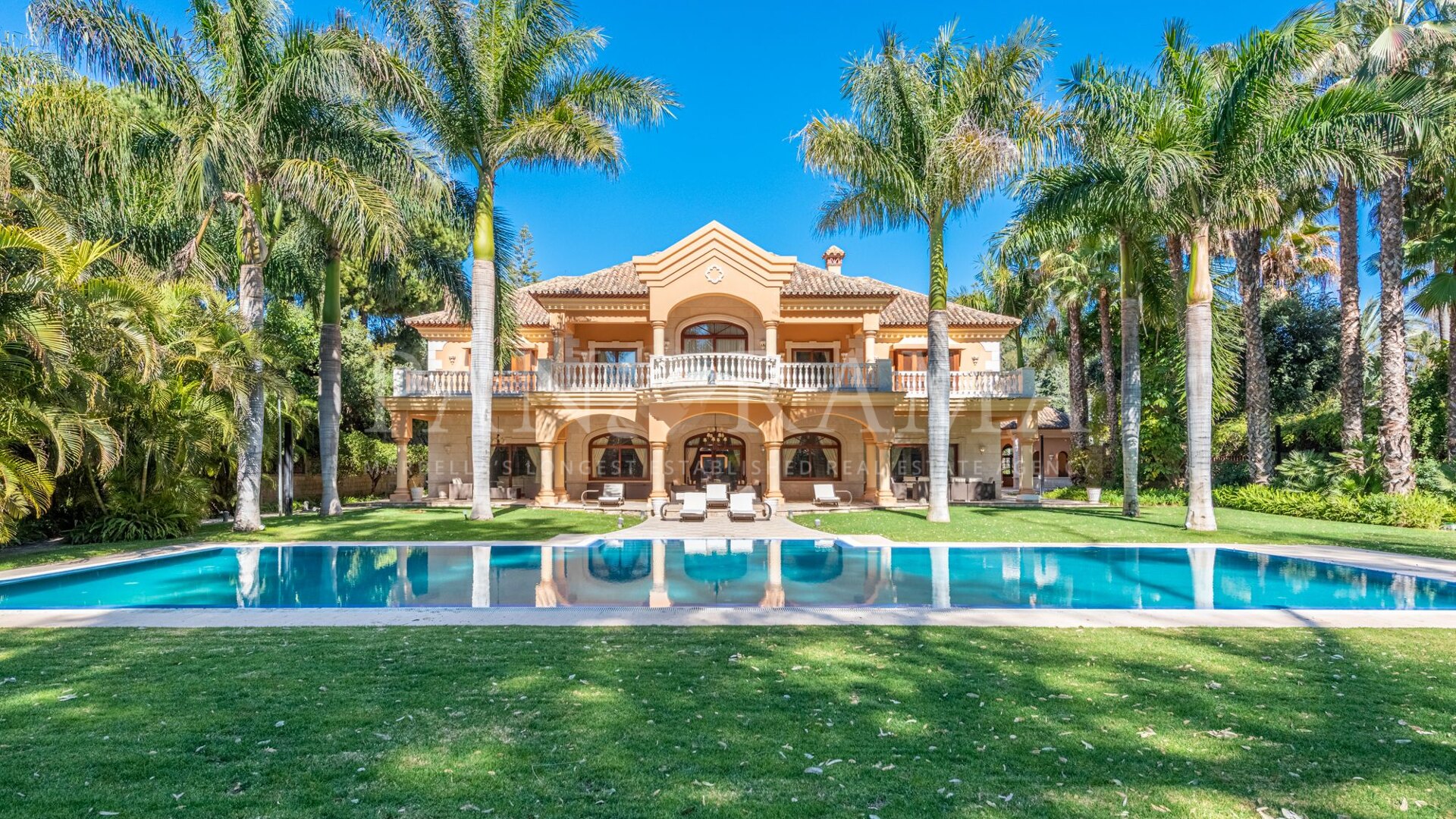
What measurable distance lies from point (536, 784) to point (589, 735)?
0.70 meters

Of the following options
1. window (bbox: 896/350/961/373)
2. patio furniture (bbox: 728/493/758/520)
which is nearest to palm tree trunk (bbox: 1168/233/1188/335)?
window (bbox: 896/350/961/373)

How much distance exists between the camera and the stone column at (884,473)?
25136mm

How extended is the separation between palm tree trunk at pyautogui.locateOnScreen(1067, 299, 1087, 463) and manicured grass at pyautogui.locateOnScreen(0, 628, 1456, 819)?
90.2 ft

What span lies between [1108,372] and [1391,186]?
36.2 feet

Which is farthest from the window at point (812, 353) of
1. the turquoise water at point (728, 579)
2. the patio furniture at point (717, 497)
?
the turquoise water at point (728, 579)

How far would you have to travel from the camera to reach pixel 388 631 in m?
7.51

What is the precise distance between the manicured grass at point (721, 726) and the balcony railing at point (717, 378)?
52.4 ft

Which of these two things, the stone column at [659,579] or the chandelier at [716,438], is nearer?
the stone column at [659,579]

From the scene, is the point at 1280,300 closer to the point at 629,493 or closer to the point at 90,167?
the point at 629,493

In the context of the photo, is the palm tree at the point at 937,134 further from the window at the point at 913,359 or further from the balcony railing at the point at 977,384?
the window at the point at 913,359

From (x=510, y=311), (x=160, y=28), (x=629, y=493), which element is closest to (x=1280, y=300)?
(x=629, y=493)

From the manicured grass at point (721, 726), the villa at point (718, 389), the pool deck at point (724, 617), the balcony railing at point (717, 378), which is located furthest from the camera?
the villa at point (718, 389)

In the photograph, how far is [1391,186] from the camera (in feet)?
65.2

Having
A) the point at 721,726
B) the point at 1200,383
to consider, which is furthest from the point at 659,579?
the point at 1200,383
